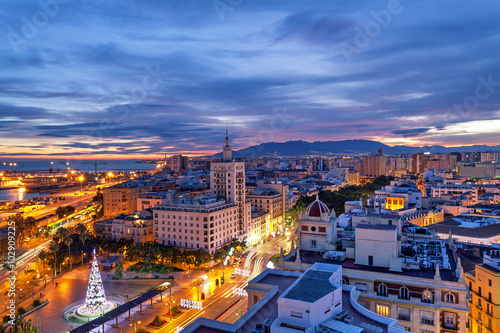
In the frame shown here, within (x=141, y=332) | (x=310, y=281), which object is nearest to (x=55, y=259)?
(x=141, y=332)

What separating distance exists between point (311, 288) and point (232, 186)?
203 ft

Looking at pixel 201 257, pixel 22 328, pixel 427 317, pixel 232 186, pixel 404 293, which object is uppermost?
pixel 232 186

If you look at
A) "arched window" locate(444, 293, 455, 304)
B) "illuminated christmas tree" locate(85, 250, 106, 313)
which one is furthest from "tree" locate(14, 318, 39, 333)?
"arched window" locate(444, 293, 455, 304)

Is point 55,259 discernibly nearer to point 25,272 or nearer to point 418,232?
point 25,272

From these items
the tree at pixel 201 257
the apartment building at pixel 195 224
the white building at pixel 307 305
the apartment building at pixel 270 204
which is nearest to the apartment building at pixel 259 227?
the apartment building at pixel 270 204

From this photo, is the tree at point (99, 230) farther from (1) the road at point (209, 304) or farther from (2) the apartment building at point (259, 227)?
(2) the apartment building at point (259, 227)

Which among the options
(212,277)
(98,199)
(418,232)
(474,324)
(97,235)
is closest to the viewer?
(474,324)

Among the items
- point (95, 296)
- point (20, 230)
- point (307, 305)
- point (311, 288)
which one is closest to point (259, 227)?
point (95, 296)

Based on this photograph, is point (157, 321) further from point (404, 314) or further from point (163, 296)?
point (404, 314)

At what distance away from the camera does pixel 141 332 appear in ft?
128

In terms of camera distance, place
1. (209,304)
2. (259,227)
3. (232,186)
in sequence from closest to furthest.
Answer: (209,304) → (232,186) → (259,227)

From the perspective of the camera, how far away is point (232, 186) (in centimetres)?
8425

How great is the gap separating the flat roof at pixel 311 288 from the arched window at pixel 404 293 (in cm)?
1077

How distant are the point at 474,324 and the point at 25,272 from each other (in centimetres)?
7274
